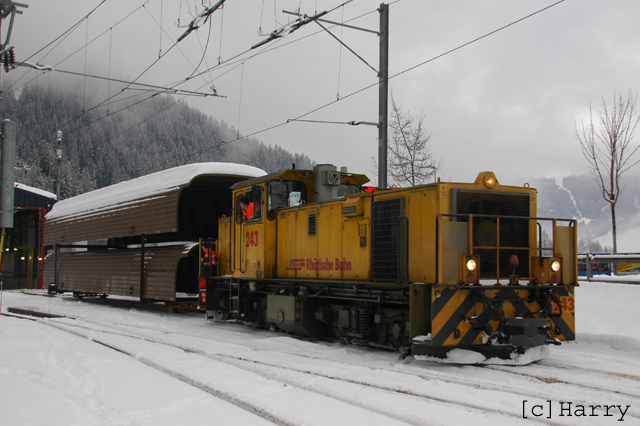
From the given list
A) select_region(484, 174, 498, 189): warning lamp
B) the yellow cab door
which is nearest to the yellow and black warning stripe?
select_region(484, 174, 498, 189): warning lamp

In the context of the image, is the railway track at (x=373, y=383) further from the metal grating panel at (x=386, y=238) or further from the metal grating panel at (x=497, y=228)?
the metal grating panel at (x=497, y=228)

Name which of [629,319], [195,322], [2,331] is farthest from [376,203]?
[2,331]

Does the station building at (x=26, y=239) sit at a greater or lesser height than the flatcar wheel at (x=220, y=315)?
greater

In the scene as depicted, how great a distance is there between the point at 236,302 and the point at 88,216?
9609mm

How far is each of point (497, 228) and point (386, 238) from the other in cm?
164

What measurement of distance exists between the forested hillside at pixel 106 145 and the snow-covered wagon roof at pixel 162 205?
65055 millimetres

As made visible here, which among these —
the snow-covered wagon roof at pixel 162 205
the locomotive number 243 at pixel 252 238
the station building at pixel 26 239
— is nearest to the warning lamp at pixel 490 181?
the locomotive number 243 at pixel 252 238

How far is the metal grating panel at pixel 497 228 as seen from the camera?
747cm

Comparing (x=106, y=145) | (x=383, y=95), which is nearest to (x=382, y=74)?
(x=383, y=95)

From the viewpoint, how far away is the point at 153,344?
8.80 m

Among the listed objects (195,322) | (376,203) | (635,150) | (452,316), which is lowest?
(195,322)

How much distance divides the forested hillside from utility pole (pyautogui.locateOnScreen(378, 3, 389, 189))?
75.1 meters

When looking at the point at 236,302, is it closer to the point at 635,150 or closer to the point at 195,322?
the point at 195,322

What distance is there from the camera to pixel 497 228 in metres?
7.28
